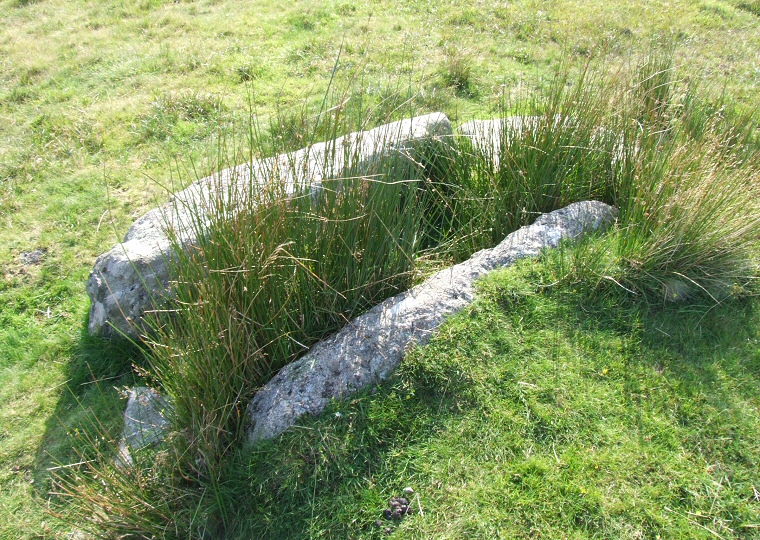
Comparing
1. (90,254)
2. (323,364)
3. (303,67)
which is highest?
(303,67)

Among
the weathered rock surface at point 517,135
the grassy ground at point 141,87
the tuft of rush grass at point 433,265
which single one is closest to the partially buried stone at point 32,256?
the grassy ground at point 141,87

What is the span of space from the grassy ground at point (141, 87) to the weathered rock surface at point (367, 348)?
134cm

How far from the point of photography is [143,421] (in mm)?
3615

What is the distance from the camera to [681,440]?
3270 mm

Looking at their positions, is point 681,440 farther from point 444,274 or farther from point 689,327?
point 444,274

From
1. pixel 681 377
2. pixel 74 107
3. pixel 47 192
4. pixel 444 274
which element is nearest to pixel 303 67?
pixel 74 107

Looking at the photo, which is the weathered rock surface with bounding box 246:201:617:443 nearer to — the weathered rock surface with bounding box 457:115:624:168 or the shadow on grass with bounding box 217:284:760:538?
the shadow on grass with bounding box 217:284:760:538

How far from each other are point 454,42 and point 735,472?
7.13 meters

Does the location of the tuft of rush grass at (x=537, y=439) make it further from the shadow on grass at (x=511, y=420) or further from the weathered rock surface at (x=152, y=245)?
the weathered rock surface at (x=152, y=245)

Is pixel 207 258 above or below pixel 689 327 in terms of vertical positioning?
above

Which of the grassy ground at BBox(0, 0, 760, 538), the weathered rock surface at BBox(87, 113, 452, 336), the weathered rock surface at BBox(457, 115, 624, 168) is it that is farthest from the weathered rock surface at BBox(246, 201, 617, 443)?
the grassy ground at BBox(0, 0, 760, 538)

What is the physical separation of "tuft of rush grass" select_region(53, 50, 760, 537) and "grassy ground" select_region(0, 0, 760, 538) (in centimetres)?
60

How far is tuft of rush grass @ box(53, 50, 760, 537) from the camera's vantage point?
123 inches

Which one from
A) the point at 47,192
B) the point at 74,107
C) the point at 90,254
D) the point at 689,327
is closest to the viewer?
the point at 689,327
